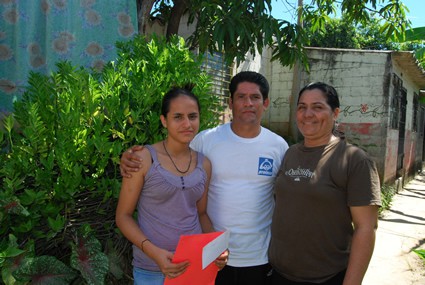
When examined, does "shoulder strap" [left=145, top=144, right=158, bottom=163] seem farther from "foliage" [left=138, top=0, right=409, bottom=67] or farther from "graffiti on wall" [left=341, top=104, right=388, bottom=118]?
"graffiti on wall" [left=341, top=104, right=388, bottom=118]

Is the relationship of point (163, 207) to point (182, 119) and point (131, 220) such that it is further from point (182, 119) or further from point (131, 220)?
point (182, 119)

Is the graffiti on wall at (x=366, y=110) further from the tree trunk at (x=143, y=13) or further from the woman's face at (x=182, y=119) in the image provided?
the woman's face at (x=182, y=119)

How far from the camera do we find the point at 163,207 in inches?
68.7

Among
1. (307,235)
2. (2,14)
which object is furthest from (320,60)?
(307,235)

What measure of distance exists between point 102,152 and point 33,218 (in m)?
0.47

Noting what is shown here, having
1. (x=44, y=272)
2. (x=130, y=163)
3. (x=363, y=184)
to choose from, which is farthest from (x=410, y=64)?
(x=44, y=272)

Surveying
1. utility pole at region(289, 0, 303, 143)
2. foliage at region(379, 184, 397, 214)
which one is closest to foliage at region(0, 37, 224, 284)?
foliage at region(379, 184, 397, 214)

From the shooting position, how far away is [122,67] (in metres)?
2.35

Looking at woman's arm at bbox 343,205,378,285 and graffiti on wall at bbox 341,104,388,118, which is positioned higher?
graffiti on wall at bbox 341,104,388,118

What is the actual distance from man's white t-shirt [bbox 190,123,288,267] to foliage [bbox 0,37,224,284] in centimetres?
50

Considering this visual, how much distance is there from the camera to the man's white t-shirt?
2.09 metres

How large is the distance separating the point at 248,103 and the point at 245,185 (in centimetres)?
46

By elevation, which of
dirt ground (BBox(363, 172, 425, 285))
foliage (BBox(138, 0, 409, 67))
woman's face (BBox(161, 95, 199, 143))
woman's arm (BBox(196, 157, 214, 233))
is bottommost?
dirt ground (BBox(363, 172, 425, 285))

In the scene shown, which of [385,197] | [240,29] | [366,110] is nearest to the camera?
[240,29]
